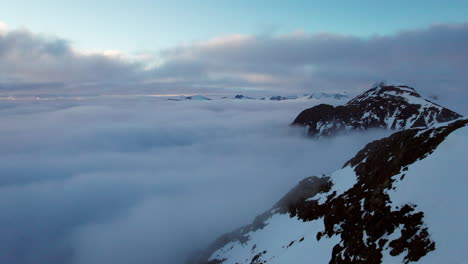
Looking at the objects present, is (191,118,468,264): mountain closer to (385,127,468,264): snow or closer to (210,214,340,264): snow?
(385,127,468,264): snow

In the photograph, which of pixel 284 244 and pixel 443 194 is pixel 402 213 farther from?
pixel 284 244

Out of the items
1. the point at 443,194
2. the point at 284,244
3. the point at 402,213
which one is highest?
the point at 443,194

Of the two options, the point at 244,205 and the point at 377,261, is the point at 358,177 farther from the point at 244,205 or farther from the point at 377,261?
the point at 244,205

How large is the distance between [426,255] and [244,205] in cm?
17381

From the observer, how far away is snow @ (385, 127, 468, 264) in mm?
14195

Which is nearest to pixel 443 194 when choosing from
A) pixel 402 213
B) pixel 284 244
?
pixel 402 213

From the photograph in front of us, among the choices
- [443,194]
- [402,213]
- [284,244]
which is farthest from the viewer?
[284,244]

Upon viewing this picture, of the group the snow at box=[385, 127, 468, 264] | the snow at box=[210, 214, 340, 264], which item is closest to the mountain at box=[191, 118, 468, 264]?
the snow at box=[385, 127, 468, 264]

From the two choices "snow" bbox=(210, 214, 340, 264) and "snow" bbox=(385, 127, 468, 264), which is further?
"snow" bbox=(210, 214, 340, 264)

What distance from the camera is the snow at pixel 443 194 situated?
14195 mm

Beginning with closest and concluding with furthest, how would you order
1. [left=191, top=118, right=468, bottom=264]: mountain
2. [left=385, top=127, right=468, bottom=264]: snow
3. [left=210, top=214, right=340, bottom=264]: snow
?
[left=385, top=127, right=468, bottom=264]: snow < [left=191, top=118, right=468, bottom=264]: mountain < [left=210, top=214, right=340, bottom=264]: snow

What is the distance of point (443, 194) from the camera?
19094 millimetres

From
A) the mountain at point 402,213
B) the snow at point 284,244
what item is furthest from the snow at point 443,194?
the snow at point 284,244

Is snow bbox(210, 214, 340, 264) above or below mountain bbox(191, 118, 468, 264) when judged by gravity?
below
